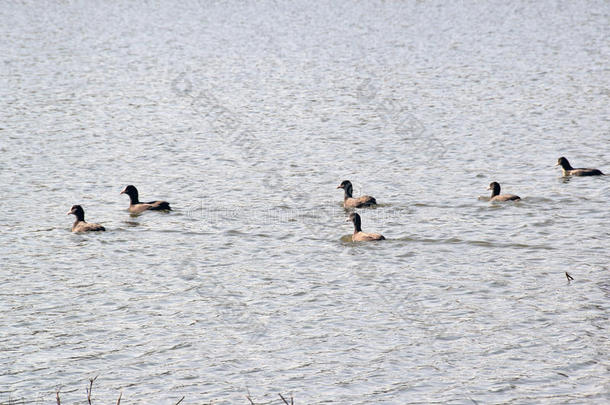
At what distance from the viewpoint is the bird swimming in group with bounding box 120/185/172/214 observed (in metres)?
23.8

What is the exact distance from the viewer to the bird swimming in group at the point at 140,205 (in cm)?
2377

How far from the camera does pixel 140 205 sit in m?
23.9

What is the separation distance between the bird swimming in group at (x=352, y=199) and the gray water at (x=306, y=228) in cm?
35

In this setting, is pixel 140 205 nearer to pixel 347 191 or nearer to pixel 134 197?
pixel 134 197

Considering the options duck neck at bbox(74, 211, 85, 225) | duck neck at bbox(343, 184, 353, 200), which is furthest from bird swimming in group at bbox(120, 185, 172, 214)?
duck neck at bbox(343, 184, 353, 200)

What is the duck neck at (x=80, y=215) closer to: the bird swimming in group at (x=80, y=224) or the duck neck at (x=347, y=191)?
the bird swimming in group at (x=80, y=224)

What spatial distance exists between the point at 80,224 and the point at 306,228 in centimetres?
513

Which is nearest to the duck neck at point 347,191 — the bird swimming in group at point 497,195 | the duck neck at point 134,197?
the bird swimming in group at point 497,195

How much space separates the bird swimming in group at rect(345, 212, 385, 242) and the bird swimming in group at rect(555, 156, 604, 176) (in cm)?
702

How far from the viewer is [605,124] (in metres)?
32.7

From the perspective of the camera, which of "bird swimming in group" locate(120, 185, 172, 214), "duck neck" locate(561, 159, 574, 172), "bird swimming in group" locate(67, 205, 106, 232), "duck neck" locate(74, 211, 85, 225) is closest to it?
"bird swimming in group" locate(67, 205, 106, 232)

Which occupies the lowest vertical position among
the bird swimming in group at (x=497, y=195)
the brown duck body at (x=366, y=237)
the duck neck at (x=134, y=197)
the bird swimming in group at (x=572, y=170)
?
the brown duck body at (x=366, y=237)

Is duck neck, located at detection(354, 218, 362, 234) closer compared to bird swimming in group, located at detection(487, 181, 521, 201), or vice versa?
duck neck, located at detection(354, 218, 362, 234)

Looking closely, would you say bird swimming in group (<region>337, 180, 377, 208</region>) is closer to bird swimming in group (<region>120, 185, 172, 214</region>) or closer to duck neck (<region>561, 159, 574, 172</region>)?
bird swimming in group (<region>120, 185, 172, 214</region>)
